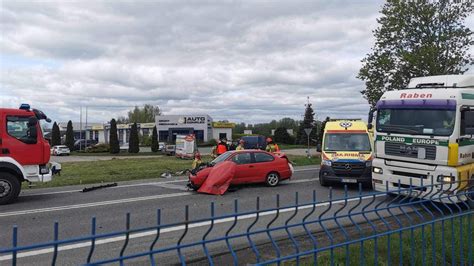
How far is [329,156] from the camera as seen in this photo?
14242mm

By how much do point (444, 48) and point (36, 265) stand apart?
29.6 m

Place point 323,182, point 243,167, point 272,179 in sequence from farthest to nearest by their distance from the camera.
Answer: point 272,179
point 323,182
point 243,167

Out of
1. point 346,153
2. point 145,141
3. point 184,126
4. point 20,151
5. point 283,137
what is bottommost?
point 145,141

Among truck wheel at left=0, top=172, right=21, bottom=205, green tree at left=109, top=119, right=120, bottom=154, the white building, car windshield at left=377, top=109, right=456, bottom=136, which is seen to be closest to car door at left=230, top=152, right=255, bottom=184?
car windshield at left=377, top=109, right=456, bottom=136

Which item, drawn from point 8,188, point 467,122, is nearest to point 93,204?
point 8,188

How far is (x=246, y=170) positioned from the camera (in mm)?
14445

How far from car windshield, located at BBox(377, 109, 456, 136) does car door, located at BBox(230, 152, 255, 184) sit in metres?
4.64

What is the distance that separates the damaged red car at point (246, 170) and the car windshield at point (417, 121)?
4.33 m

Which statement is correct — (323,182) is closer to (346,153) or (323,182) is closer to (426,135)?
(346,153)

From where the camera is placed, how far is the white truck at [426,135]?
10336 millimetres

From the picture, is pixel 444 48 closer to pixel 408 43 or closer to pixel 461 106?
pixel 408 43

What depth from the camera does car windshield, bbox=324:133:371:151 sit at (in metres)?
14.5

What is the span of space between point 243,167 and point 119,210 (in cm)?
509

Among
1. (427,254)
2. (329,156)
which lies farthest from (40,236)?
(329,156)
